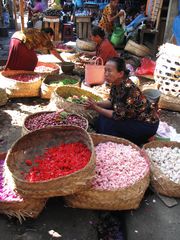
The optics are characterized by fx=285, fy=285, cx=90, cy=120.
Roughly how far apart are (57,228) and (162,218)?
0.91 metres

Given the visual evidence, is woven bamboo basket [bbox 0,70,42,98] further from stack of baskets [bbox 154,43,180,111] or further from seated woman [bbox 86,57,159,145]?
stack of baskets [bbox 154,43,180,111]

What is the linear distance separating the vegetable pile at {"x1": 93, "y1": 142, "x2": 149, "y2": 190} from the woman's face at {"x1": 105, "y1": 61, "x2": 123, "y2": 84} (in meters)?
0.69

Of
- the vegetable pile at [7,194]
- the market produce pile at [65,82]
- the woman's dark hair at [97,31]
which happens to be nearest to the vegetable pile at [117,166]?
the vegetable pile at [7,194]

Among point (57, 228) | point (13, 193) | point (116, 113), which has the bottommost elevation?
point (57, 228)

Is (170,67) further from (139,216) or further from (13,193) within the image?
(13,193)

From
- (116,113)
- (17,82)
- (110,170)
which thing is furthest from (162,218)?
(17,82)

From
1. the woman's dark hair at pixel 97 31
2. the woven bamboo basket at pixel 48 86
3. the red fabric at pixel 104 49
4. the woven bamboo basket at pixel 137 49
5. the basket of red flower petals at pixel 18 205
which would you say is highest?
the woman's dark hair at pixel 97 31

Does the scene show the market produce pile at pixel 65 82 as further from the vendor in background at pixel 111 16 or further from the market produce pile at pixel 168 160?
the vendor in background at pixel 111 16

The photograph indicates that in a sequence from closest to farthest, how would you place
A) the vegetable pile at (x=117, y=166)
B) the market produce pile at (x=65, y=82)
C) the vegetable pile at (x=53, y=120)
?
the vegetable pile at (x=117, y=166), the vegetable pile at (x=53, y=120), the market produce pile at (x=65, y=82)

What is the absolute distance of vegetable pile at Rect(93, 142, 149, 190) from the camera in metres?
2.51

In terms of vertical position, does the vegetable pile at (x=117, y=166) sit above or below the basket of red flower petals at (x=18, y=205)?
above

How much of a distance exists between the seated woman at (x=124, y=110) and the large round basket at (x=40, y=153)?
0.58 meters

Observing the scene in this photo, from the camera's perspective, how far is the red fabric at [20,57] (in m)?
4.92

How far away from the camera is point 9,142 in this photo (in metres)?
3.55
